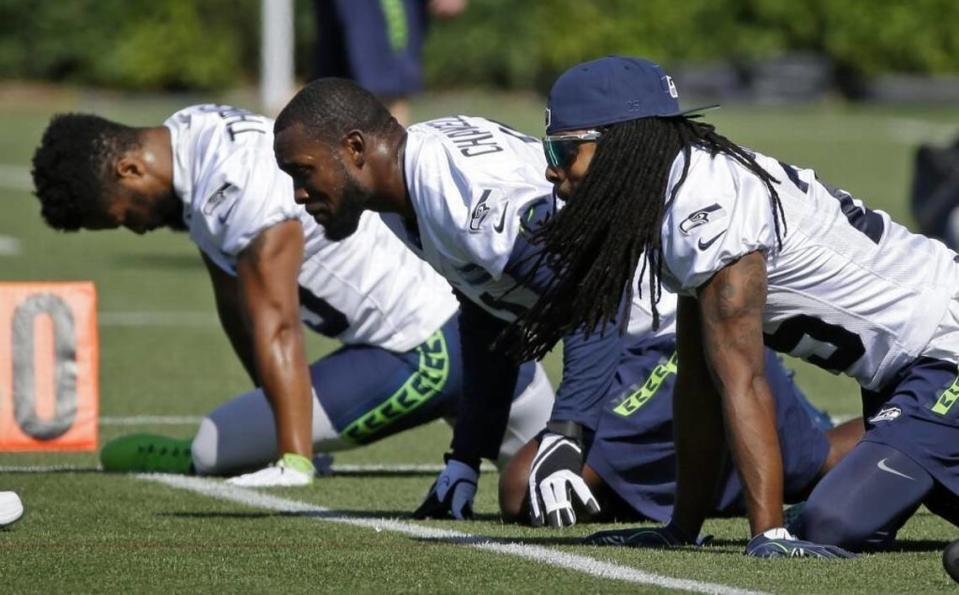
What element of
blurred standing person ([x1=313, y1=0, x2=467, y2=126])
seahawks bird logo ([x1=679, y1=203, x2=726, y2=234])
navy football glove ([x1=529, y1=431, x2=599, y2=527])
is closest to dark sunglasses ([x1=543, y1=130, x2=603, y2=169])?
seahawks bird logo ([x1=679, y1=203, x2=726, y2=234])

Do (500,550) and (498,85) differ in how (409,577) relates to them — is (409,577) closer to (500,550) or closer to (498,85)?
(500,550)

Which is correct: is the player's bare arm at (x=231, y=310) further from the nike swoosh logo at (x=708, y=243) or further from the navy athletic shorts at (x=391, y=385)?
the nike swoosh logo at (x=708, y=243)

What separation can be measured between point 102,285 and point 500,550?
8960 millimetres

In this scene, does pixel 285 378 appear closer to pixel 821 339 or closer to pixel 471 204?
pixel 471 204

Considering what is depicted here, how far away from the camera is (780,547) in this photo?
4.93 metres

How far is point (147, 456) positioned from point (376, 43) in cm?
566

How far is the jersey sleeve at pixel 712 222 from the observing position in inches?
190

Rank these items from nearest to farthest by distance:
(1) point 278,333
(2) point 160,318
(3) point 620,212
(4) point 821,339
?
(3) point 620,212, (4) point 821,339, (1) point 278,333, (2) point 160,318

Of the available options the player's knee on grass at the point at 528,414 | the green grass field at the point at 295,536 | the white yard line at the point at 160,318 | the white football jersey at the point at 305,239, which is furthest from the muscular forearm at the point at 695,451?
the white yard line at the point at 160,318

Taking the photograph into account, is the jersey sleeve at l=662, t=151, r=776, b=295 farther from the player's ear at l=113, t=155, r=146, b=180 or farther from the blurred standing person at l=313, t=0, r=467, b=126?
the blurred standing person at l=313, t=0, r=467, b=126

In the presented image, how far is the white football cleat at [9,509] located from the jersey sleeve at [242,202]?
4.75 feet

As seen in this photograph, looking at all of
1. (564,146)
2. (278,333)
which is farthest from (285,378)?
(564,146)

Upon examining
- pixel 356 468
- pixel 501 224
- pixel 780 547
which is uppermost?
pixel 501 224

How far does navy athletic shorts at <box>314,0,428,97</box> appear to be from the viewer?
12344 millimetres
